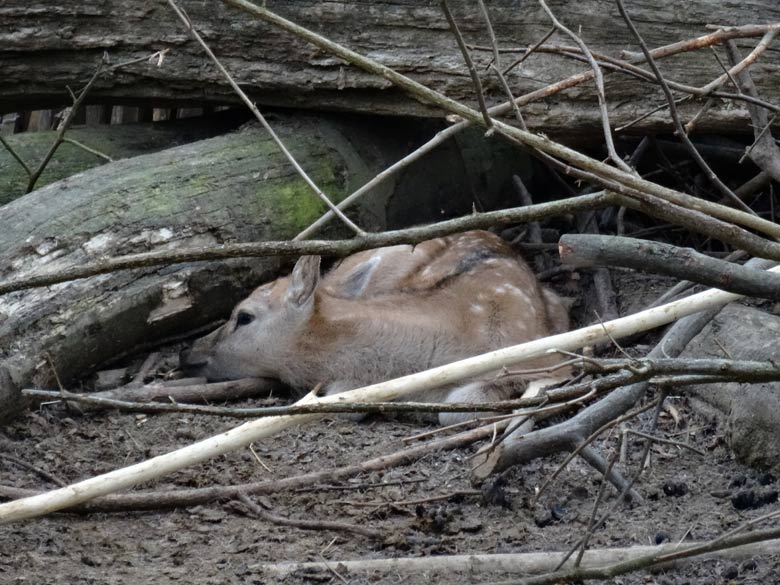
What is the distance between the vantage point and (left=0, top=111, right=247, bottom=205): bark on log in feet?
20.1

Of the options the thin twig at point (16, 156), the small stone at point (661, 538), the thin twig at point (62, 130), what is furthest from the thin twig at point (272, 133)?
the thin twig at point (16, 156)

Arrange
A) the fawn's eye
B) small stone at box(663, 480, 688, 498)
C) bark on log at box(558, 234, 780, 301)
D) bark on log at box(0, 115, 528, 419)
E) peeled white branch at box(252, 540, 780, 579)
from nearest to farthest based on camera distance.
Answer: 1. bark on log at box(558, 234, 780, 301)
2. peeled white branch at box(252, 540, 780, 579)
3. small stone at box(663, 480, 688, 498)
4. bark on log at box(0, 115, 528, 419)
5. the fawn's eye

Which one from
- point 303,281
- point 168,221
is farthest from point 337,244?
point 303,281

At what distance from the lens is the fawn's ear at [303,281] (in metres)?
6.20

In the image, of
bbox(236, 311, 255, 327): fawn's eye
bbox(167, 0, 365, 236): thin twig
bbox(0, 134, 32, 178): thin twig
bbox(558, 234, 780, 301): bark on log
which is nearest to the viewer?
bbox(558, 234, 780, 301): bark on log

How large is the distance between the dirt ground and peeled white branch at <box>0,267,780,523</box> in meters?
0.31

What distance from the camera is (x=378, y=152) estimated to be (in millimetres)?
6570

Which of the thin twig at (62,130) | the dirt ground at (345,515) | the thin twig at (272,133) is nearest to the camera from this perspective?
the thin twig at (272,133)

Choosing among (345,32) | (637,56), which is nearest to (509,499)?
(637,56)

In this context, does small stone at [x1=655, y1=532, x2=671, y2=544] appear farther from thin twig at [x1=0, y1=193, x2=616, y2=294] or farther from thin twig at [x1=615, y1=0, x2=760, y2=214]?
thin twig at [x1=0, y1=193, x2=616, y2=294]

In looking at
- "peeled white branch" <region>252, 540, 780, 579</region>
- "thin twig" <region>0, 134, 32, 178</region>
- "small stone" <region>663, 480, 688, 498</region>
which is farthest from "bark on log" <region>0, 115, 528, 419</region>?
"small stone" <region>663, 480, 688, 498</region>

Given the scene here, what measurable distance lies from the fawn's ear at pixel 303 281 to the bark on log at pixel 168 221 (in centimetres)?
21

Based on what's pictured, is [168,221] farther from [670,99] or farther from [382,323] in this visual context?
[670,99]

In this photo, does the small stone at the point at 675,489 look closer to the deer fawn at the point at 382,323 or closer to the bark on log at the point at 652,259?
the deer fawn at the point at 382,323
